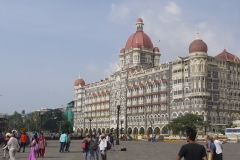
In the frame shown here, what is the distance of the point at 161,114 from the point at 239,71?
64.3ft

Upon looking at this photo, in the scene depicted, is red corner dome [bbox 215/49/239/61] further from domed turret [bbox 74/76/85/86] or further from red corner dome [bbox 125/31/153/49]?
domed turret [bbox 74/76/85/86]

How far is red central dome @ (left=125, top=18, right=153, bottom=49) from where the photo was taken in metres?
94.0

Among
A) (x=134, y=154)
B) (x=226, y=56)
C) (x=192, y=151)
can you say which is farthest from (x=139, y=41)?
(x=192, y=151)

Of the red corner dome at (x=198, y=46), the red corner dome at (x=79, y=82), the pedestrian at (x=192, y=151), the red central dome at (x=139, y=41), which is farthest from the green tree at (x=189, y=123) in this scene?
the red corner dome at (x=79, y=82)

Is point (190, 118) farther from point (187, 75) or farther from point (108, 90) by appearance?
point (108, 90)

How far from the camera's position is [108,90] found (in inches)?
3900

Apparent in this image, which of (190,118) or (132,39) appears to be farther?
(132,39)

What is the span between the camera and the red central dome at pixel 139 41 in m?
94.0

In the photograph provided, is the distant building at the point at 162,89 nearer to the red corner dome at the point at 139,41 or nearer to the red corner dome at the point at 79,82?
the red corner dome at the point at 139,41

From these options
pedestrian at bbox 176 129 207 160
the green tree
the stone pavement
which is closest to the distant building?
the green tree

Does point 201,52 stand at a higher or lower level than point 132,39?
lower

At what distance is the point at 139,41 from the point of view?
9481cm

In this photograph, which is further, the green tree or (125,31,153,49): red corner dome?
(125,31,153,49): red corner dome

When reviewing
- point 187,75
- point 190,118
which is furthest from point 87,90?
point 190,118
